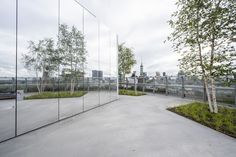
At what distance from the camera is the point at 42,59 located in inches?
133

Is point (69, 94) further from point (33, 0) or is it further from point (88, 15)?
point (88, 15)

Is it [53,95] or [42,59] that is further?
[53,95]

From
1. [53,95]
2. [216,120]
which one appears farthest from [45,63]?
→ [216,120]

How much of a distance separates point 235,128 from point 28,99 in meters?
4.49

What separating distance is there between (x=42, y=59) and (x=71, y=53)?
3.50ft

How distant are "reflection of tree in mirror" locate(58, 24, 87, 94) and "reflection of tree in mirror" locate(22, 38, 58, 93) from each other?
0.34 meters

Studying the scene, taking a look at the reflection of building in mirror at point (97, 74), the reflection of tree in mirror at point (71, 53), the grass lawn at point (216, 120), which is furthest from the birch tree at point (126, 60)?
the grass lawn at point (216, 120)

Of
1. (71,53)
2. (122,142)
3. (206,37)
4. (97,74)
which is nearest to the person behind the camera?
(122,142)

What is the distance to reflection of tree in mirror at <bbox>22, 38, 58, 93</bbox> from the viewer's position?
3.08 meters

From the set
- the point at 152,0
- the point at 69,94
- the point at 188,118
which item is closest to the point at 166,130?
the point at 188,118

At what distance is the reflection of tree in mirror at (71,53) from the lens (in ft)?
13.1

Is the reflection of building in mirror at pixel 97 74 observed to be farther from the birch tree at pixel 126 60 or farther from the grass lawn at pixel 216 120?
the birch tree at pixel 126 60

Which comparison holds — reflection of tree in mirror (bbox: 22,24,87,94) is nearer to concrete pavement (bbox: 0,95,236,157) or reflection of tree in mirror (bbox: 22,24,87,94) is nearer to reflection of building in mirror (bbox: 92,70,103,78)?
reflection of building in mirror (bbox: 92,70,103,78)

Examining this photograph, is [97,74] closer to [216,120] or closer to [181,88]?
[216,120]
